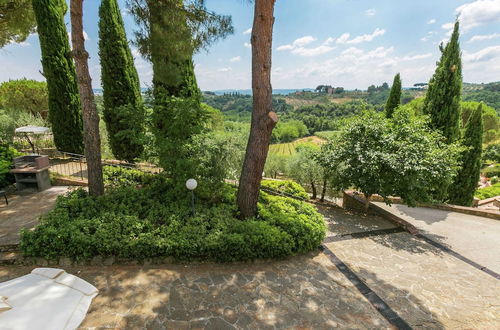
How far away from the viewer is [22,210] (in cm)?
649

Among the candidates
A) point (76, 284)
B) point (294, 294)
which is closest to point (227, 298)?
point (294, 294)

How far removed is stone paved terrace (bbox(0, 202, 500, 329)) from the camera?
355cm

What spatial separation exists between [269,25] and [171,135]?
3.51 metres

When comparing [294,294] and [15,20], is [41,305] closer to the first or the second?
[294,294]

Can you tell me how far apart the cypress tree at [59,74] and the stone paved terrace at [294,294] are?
8.32 meters

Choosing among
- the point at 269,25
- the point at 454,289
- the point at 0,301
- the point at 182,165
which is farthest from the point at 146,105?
the point at 454,289

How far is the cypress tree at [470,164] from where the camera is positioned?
36.8 feet

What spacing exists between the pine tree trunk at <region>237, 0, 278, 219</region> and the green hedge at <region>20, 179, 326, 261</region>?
51 cm

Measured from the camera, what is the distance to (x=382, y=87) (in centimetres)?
15112

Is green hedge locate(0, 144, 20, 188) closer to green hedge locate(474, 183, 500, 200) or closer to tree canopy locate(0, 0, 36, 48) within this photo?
tree canopy locate(0, 0, 36, 48)

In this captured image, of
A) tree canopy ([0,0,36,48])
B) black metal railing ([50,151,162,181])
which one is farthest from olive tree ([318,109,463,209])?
tree canopy ([0,0,36,48])

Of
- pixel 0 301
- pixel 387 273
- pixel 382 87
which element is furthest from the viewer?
pixel 382 87

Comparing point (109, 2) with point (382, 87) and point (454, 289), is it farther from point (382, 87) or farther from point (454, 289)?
point (382, 87)

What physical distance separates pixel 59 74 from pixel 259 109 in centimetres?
1008
